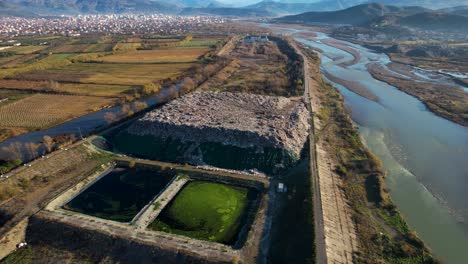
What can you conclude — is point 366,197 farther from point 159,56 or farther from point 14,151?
point 159,56

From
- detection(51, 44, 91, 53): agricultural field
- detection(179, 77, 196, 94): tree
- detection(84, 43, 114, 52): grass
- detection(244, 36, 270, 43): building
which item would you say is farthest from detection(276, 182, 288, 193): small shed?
detection(244, 36, 270, 43): building

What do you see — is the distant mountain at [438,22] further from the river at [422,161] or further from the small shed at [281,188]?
the small shed at [281,188]

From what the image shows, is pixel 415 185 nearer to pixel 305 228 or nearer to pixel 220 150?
pixel 305 228

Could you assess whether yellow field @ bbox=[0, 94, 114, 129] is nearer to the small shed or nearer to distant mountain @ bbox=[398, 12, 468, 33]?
the small shed

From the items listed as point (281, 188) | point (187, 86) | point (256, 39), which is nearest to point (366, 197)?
point (281, 188)

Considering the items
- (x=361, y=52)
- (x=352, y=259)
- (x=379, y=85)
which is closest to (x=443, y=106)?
(x=379, y=85)

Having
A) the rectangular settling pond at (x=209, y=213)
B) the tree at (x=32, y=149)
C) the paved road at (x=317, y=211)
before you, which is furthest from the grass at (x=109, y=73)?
the paved road at (x=317, y=211)
